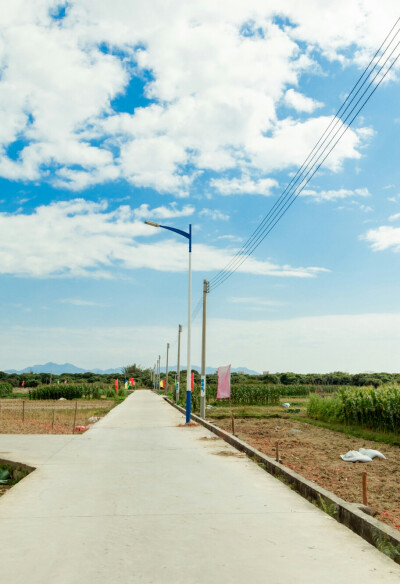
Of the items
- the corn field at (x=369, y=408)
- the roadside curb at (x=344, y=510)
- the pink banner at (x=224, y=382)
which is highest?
the pink banner at (x=224, y=382)

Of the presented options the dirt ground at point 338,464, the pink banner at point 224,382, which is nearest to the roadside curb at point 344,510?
the dirt ground at point 338,464

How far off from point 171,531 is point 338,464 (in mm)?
6921

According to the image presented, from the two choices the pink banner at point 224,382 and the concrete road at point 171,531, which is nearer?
the concrete road at point 171,531

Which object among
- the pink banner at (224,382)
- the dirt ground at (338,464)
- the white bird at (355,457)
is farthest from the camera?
the pink banner at (224,382)

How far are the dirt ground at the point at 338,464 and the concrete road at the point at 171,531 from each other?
1.04m

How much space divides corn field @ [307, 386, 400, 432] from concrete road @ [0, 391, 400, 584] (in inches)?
346

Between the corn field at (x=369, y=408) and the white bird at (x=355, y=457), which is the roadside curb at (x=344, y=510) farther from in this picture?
the corn field at (x=369, y=408)

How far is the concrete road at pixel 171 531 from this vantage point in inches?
190

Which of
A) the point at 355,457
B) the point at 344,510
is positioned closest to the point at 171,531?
the point at 344,510

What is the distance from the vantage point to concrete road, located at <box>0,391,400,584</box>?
4.82 metres

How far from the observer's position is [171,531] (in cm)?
612

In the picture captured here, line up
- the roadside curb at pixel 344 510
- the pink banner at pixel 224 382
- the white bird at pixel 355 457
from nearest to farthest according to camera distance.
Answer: the roadside curb at pixel 344 510 → the white bird at pixel 355 457 → the pink banner at pixel 224 382

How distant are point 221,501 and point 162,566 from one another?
111 inches

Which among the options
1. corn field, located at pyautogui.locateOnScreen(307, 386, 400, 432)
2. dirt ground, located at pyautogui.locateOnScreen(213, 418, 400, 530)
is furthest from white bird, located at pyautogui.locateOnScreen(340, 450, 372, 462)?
corn field, located at pyautogui.locateOnScreen(307, 386, 400, 432)
